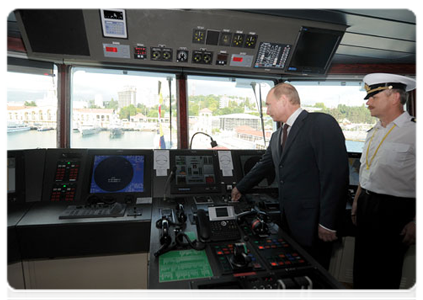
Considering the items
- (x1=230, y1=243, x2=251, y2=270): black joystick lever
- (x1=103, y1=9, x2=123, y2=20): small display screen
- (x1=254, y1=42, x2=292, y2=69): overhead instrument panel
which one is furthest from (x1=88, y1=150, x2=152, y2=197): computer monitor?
(x1=254, y1=42, x2=292, y2=69): overhead instrument panel

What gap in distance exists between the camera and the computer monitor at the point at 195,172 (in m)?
2.10

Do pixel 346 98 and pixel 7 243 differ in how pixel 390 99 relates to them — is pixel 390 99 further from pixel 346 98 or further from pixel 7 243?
pixel 7 243

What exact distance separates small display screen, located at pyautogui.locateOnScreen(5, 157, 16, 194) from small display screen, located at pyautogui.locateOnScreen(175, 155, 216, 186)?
1256 mm

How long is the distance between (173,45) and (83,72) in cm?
114

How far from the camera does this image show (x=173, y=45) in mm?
2045

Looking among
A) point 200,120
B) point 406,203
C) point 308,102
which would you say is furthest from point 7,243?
point 308,102

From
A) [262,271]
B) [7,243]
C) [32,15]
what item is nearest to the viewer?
[262,271]

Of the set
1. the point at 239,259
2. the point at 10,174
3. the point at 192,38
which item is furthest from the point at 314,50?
the point at 10,174

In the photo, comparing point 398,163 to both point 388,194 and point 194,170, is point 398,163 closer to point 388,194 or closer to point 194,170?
point 388,194

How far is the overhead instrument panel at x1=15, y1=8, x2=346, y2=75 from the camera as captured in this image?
1.82 metres

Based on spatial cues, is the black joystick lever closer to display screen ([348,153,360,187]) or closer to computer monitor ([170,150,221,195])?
computer monitor ([170,150,221,195])

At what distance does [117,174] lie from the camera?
2031 millimetres

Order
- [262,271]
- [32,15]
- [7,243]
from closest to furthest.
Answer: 1. [262,271]
2. [7,243]
3. [32,15]

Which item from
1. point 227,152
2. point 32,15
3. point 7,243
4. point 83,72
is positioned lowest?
point 7,243
